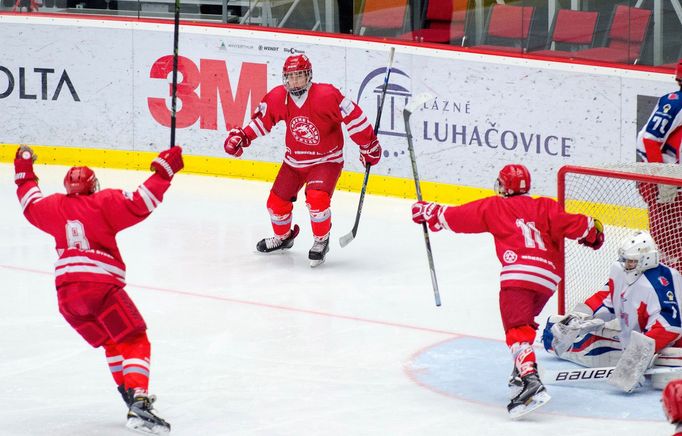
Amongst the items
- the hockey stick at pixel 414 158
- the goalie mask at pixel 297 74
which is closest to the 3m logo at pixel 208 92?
the goalie mask at pixel 297 74

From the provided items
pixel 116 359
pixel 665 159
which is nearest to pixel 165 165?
pixel 116 359

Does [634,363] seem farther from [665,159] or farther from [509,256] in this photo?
[665,159]

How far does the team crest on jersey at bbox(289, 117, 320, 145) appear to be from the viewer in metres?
7.89

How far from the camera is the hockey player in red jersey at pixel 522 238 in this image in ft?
17.4

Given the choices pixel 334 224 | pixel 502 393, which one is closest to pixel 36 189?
pixel 502 393

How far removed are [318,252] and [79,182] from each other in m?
3.07

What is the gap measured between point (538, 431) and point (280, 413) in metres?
1.02

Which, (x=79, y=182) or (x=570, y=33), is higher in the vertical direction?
(x=570, y=33)

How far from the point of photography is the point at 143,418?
4.84m

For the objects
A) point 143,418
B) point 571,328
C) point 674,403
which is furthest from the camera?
point 571,328

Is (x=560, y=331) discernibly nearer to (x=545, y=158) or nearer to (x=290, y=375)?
(x=290, y=375)

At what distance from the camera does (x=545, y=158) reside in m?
8.86

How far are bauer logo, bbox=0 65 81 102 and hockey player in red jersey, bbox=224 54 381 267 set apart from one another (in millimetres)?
3050

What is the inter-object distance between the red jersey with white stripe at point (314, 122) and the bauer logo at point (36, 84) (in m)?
3.05
